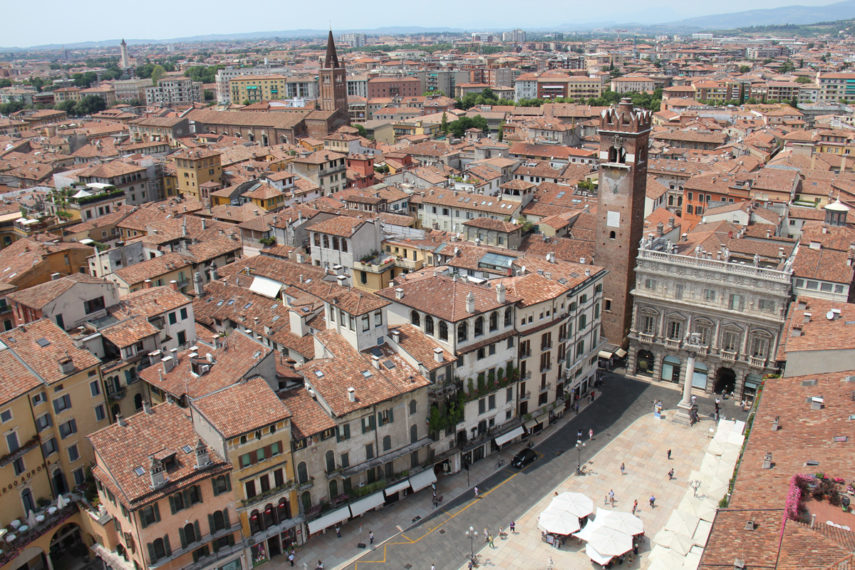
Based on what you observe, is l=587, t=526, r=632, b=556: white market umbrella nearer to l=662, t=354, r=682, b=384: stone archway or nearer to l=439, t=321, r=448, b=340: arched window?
l=439, t=321, r=448, b=340: arched window

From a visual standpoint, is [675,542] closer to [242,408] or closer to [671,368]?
[242,408]

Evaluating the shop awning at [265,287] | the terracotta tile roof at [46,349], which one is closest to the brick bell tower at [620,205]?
the shop awning at [265,287]

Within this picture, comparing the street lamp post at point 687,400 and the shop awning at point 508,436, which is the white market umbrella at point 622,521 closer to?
the shop awning at point 508,436

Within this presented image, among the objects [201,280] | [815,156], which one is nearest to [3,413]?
[201,280]

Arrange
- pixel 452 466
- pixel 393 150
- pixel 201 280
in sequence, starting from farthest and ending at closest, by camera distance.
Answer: pixel 393 150
pixel 201 280
pixel 452 466

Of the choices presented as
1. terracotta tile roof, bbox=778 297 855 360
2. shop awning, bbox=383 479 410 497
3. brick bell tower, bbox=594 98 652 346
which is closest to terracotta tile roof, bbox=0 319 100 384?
shop awning, bbox=383 479 410 497

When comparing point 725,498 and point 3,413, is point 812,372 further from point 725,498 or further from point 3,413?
point 3,413
